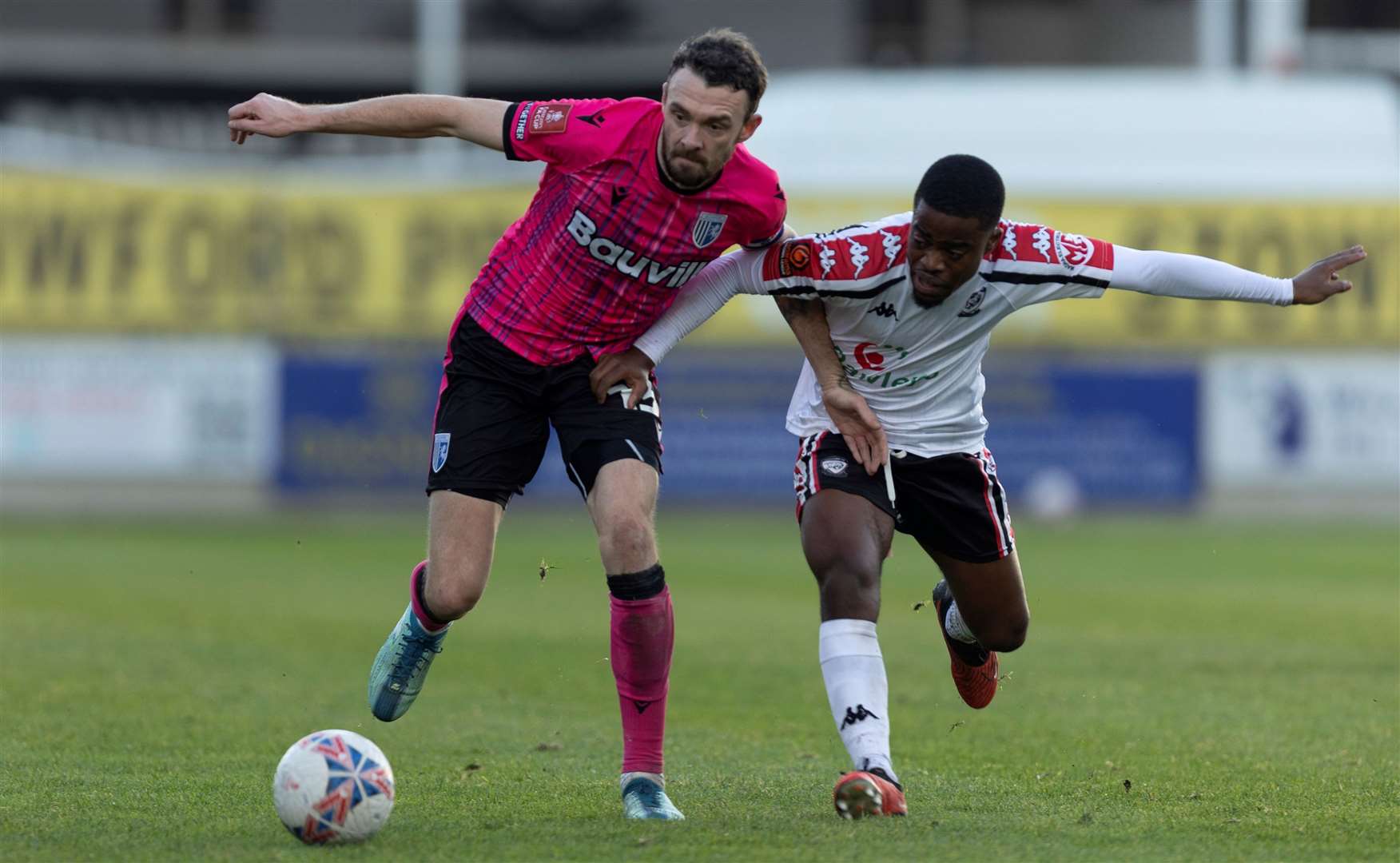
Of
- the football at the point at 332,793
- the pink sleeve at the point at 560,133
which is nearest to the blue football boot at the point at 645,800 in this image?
the football at the point at 332,793

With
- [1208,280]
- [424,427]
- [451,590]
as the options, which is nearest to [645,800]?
[451,590]

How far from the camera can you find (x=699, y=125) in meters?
5.89

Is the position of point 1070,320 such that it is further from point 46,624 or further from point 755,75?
point 755,75

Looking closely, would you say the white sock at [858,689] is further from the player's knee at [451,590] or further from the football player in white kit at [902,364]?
the player's knee at [451,590]

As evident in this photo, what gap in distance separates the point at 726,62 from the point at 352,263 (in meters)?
19.1

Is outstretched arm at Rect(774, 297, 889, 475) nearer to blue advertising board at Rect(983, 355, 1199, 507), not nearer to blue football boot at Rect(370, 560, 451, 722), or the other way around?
blue football boot at Rect(370, 560, 451, 722)

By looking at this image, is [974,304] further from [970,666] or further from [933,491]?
[970,666]

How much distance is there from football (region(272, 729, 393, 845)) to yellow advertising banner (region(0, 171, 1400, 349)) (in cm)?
1869

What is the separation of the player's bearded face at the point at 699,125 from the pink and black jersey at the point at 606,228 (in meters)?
0.12

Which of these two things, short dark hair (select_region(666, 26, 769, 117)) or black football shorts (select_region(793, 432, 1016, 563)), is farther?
black football shorts (select_region(793, 432, 1016, 563))

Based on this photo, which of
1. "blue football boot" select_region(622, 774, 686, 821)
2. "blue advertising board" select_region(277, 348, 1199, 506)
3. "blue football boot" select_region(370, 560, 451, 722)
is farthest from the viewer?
"blue advertising board" select_region(277, 348, 1199, 506)

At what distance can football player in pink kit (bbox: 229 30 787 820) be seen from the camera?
593cm

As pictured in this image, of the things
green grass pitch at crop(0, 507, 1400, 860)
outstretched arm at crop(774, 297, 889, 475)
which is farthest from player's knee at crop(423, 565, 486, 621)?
outstretched arm at crop(774, 297, 889, 475)

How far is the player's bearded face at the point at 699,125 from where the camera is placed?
586 cm
